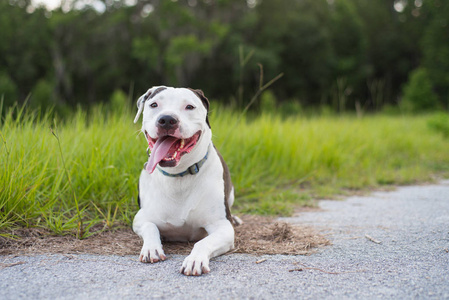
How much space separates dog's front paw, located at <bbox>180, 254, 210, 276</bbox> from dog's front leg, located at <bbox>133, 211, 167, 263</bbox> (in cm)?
30

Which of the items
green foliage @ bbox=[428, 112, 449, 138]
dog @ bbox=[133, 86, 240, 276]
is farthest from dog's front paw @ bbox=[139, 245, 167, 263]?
green foliage @ bbox=[428, 112, 449, 138]

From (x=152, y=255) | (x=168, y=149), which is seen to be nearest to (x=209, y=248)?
(x=152, y=255)

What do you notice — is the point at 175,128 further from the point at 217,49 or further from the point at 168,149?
the point at 217,49

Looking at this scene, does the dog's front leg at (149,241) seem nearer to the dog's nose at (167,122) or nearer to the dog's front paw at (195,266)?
the dog's front paw at (195,266)

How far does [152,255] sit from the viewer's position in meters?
2.57

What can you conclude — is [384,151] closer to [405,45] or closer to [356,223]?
[356,223]

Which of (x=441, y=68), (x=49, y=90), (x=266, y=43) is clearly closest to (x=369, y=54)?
(x=441, y=68)

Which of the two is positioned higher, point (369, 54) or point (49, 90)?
point (369, 54)

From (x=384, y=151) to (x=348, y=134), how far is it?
2.77ft

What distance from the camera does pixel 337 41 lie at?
3941cm

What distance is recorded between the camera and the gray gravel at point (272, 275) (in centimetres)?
204

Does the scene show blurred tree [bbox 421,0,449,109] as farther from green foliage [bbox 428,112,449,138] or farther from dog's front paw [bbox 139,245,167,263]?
dog's front paw [bbox 139,245,167,263]

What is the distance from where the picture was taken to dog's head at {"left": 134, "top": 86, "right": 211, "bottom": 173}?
2518 millimetres

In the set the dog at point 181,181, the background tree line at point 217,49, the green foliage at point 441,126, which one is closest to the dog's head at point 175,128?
the dog at point 181,181
